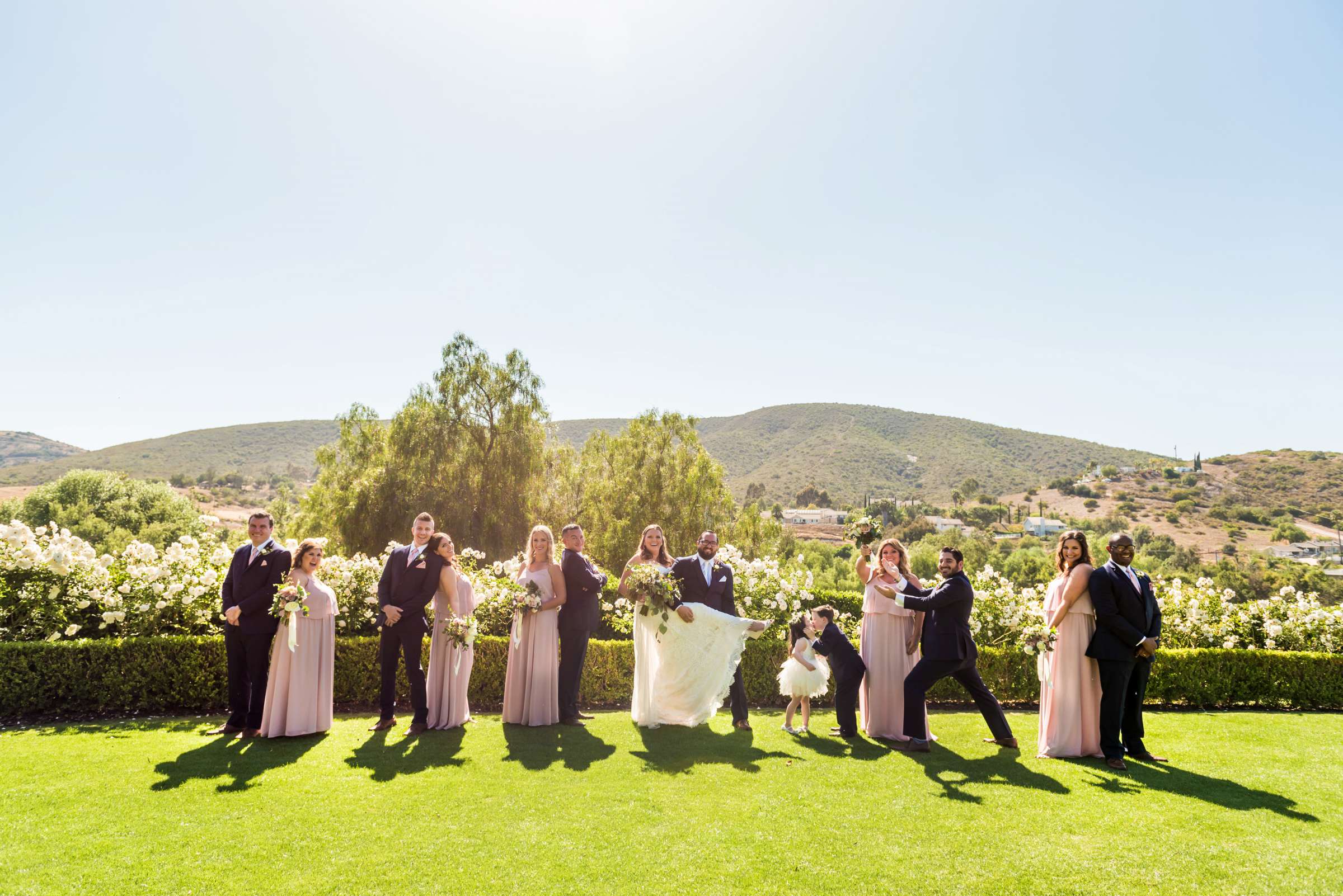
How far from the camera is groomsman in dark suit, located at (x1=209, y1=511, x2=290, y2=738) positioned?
7.05 metres

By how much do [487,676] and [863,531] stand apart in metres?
4.64

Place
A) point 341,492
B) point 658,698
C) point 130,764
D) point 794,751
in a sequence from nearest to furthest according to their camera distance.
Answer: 1. point 130,764
2. point 794,751
3. point 658,698
4. point 341,492

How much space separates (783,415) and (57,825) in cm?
10419

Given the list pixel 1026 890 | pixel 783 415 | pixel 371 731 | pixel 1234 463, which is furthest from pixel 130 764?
pixel 1234 463

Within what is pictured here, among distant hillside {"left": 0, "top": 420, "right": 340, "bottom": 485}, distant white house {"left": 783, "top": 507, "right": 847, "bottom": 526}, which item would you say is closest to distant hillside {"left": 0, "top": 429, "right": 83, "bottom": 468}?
distant hillside {"left": 0, "top": 420, "right": 340, "bottom": 485}

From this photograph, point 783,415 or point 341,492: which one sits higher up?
point 783,415

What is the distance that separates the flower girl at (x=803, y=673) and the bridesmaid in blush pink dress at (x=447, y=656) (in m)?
3.13

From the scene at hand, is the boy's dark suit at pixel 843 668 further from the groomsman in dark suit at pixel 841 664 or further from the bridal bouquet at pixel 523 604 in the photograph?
the bridal bouquet at pixel 523 604

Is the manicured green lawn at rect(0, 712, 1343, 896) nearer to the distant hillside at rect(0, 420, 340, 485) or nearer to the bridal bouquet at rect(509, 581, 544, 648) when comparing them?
the bridal bouquet at rect(509, 581, 544, 648)

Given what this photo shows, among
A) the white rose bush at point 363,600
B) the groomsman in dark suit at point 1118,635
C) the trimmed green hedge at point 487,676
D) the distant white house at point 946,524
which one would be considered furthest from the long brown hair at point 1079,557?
the distant white house at point 946,524

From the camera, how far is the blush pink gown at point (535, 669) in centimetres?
761

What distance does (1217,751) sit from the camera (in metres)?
7.23

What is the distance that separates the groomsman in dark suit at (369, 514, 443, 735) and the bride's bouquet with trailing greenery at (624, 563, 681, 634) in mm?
1880

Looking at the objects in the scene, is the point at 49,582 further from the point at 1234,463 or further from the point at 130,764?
the point at 1234,463
